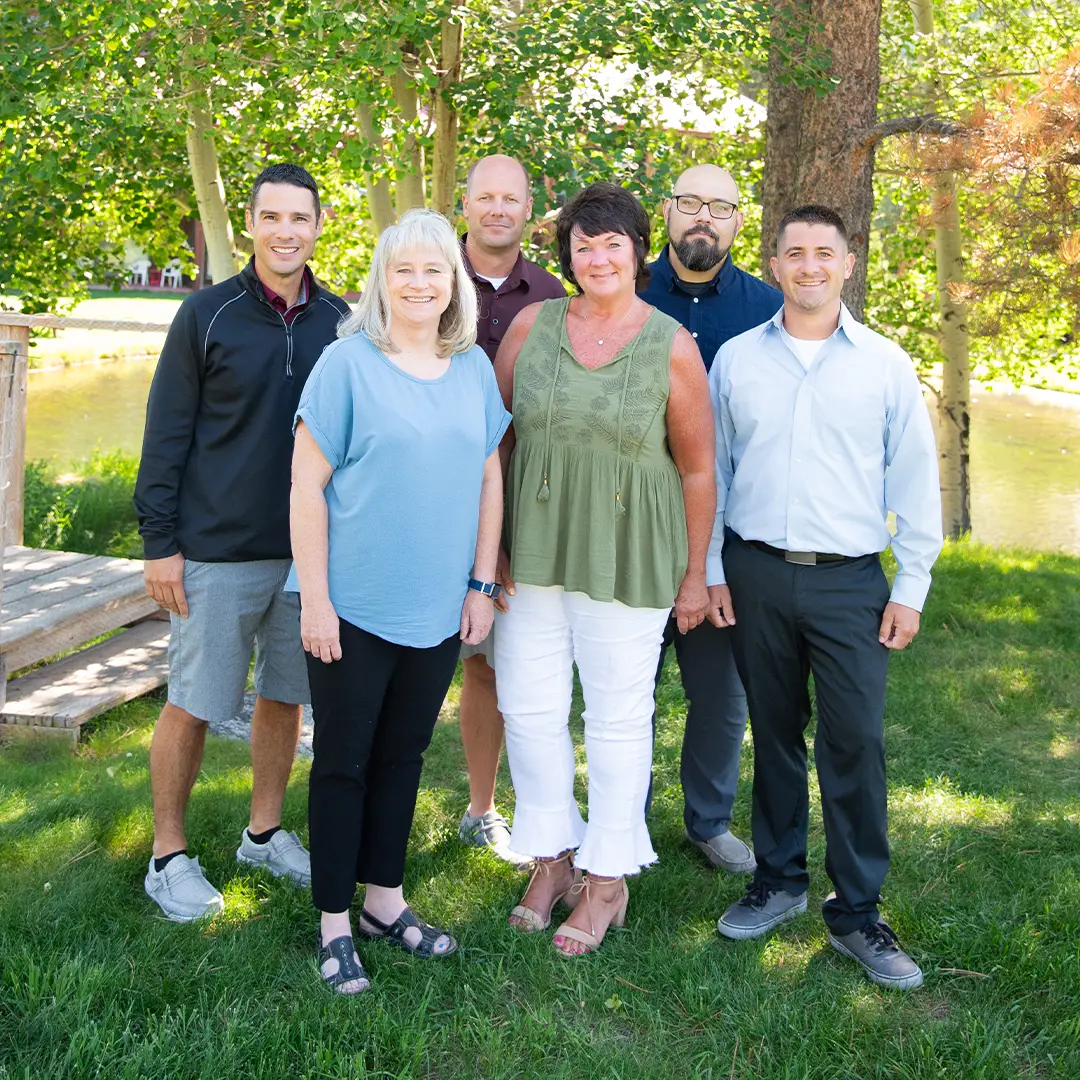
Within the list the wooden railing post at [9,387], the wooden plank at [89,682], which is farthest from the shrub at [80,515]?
the wooden railing post at [9,387]

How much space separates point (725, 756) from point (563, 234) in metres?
1.77

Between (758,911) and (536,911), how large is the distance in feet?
2.09

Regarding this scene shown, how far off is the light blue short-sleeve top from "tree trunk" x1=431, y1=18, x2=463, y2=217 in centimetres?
441

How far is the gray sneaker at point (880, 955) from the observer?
3.00 meters

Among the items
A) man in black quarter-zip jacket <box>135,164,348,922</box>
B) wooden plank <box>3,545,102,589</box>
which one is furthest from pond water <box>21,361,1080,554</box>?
man in black quarter-zip jacket <box>135,164,348,922</box>

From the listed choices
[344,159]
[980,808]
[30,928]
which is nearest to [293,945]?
[30,928]

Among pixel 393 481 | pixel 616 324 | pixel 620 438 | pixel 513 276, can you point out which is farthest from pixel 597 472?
pixel 513 276

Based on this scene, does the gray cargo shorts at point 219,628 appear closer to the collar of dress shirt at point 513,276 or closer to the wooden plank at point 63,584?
the collar of dress shirt at point 513,276

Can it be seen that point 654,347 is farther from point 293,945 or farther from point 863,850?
point 293,945

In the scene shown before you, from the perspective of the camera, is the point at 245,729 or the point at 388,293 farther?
the point at 245,729

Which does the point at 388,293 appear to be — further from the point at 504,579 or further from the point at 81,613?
the point at 81,613

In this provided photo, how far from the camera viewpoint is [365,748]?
2945 millimetres

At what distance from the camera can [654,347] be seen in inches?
118

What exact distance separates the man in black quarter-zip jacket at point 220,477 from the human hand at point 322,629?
1.75ft
